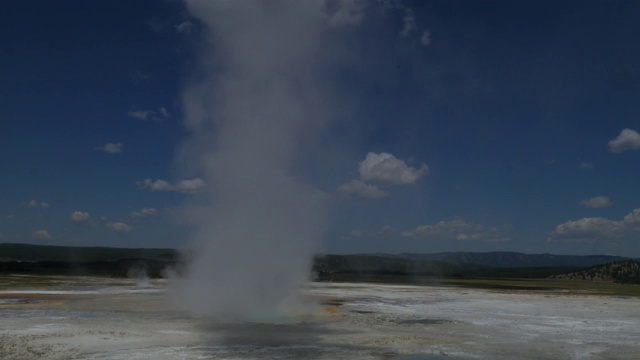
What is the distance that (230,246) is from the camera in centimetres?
2783

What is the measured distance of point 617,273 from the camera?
99625 millimetres

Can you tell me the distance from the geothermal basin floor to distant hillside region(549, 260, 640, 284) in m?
69.9

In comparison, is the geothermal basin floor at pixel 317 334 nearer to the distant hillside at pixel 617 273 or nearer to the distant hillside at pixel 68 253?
the distant hillside at pixel 617 273

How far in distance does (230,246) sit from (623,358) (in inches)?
668

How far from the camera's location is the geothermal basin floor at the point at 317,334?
616 inches

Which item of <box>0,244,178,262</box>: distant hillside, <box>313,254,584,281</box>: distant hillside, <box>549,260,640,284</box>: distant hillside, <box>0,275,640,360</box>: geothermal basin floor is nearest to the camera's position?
<box>0,275,640,360</box>: geothermal basin floor

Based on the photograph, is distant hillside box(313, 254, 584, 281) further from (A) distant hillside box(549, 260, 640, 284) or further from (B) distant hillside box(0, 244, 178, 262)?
(B) distant hillside box(0, 244, 178, 262)

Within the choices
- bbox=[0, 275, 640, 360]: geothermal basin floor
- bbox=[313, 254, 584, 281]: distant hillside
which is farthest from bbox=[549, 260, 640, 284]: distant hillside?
bbox=[0, 275, 640, 360]: geothermal basin floor

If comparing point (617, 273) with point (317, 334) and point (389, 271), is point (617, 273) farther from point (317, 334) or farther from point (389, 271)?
point (317, 334)

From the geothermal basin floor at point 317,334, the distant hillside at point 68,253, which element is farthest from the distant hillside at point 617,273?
the distant hillside at point 68,253

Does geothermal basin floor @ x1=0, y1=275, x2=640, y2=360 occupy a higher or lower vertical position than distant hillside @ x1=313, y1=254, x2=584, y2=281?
lower

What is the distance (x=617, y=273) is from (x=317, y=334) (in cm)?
9458

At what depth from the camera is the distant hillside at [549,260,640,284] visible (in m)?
91.4

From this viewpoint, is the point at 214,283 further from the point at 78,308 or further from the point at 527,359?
the point at 527,359
